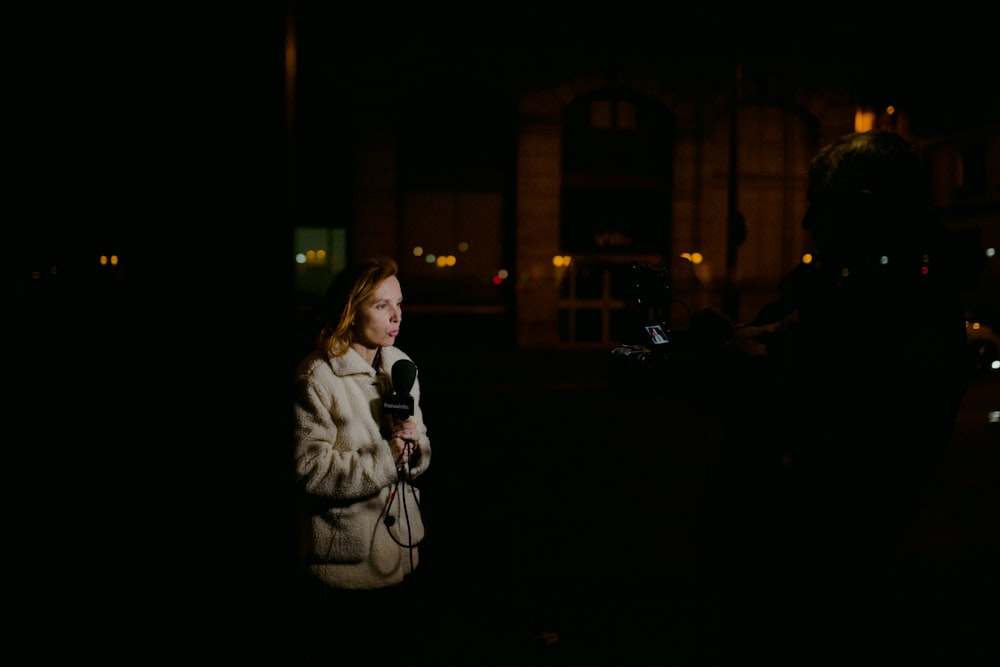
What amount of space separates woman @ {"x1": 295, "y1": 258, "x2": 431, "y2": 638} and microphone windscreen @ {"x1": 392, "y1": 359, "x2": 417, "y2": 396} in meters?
0.01

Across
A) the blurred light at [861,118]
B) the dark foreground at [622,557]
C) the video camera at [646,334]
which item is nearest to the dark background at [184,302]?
the video camera at [646,334]

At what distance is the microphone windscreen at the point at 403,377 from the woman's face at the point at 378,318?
0.11 meters

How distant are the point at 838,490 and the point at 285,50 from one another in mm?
1558

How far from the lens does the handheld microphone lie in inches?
116

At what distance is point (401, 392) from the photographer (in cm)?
305

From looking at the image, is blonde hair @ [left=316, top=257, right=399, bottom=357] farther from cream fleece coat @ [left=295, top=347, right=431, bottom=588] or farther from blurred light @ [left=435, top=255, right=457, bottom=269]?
blurred light @ [left=435, top=255, right=457, bottom=269]

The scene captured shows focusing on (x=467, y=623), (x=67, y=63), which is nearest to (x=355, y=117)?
(x=467, y=623)

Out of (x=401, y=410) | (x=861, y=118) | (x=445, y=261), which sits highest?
(x=861, y=118)

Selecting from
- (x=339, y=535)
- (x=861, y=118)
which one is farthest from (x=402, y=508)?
(x=861, y=118)

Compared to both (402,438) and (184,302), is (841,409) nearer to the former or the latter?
(184,302)

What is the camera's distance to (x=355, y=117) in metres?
20.0

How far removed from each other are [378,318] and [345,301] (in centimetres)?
14

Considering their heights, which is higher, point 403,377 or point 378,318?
point 378,318

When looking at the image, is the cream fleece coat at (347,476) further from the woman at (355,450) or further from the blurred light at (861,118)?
the blurred light at (861,118)
